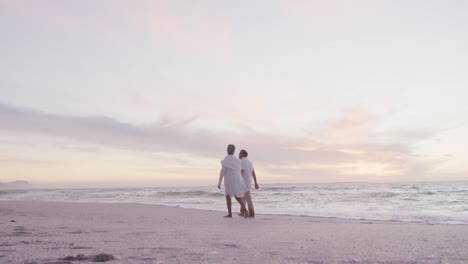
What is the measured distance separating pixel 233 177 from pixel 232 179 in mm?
58

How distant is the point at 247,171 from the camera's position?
10484 mm

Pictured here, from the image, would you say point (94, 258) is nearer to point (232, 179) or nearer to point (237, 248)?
point (237, 248)

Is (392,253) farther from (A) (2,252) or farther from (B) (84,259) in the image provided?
(A) (2,252)

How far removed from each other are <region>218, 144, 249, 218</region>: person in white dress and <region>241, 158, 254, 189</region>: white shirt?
33 centimetres

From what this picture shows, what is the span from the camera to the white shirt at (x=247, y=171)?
1043 cm

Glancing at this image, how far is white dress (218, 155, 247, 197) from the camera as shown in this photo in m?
9.92

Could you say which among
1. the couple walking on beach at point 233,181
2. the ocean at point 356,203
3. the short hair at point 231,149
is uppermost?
the short hair at point 231,149

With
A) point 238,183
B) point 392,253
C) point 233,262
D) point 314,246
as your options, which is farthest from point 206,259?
point 238,183

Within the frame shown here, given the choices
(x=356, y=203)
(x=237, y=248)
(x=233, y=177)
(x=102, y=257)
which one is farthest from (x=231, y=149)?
(x=356, y=203)

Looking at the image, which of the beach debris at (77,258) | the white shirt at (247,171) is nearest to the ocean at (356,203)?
the white shirt at (247,171)

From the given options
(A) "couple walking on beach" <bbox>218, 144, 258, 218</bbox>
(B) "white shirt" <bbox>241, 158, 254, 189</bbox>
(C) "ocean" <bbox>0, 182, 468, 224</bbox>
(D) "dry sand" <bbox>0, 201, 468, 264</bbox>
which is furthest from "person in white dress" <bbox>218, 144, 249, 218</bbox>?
(D) "dry sand" <bbox>0, 201, 468, 264</bbox>

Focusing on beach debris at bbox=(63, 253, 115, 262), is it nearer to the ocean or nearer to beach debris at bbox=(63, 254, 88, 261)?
beach debris at bbox=(63, 254, 88, 261)

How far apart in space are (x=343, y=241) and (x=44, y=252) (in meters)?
3.45

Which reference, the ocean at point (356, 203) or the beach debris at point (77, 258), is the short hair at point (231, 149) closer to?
the ocean at point (356, 203)
